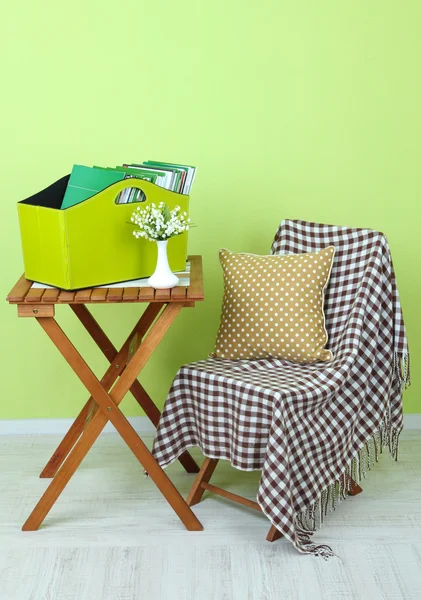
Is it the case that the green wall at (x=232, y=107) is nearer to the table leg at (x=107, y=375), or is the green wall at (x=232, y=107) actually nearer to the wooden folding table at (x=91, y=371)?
the table leg at (x=107, y=375)

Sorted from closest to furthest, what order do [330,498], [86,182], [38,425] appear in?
1. [86,182]
2. [330,498]
3. [38,425]

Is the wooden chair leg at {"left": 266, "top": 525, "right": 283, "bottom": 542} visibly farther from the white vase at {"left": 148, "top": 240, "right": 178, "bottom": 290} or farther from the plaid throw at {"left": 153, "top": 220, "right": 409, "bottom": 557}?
the white vase at {"left": 148, "top": 240, "right": 178, "bottom": 290}

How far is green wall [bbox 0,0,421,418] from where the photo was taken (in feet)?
9.37

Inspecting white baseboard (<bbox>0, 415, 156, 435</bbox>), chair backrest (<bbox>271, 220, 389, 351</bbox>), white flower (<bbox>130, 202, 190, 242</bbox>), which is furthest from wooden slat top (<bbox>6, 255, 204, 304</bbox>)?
white baseboard (<bbox>0, 415, 156, 435</bbox>)

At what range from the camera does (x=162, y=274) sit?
7.67ft

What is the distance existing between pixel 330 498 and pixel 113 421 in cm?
79

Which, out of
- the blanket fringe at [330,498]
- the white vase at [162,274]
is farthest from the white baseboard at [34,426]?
the white vase at [162,274]

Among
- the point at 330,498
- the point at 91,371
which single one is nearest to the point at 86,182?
the point at 91,371

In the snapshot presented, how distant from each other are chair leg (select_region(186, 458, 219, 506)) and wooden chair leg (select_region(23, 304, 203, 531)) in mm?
146

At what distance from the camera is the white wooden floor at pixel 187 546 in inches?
83.9

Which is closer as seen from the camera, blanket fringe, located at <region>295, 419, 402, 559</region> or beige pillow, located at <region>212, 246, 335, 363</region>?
blanket fringe, located at <region>295, 419, 402, 559</region>

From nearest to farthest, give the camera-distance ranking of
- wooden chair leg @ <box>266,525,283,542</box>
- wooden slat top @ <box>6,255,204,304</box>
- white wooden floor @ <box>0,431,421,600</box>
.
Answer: white wooden floor @ <box>0,431,421,600</box> < wooden slat top @ <box>6,255,204,304</box> < wooden chair leg @ <box>266,525,283,542</box>

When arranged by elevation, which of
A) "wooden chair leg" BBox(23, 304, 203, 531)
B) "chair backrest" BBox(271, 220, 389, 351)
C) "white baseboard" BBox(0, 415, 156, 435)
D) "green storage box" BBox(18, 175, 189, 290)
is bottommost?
"white baseboard" BBox(0, 415, 156, 435)

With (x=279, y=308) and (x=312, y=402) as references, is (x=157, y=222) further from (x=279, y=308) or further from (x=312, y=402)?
(x=312, y=402)
